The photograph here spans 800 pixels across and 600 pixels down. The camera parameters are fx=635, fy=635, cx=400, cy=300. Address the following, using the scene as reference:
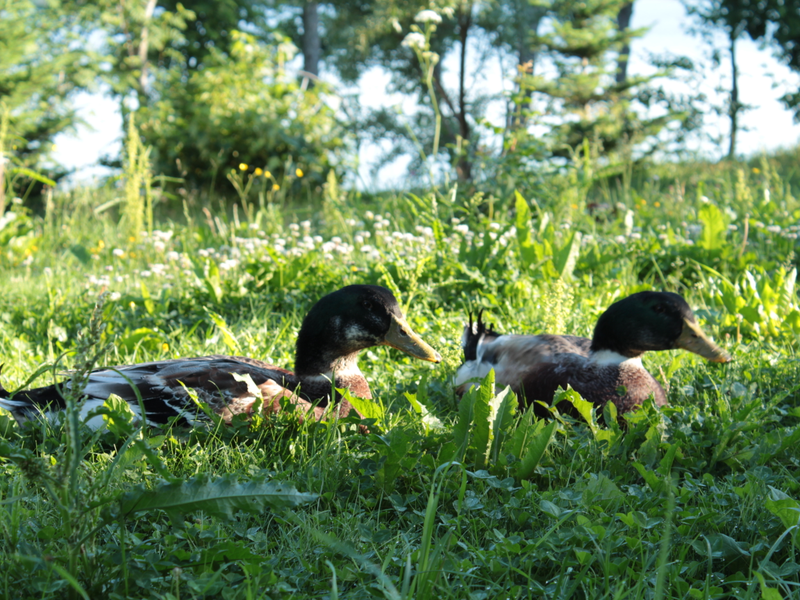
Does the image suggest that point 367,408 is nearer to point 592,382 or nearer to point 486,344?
point 592,382

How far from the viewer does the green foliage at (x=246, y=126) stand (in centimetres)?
1159

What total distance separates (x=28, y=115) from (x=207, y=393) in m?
11.3

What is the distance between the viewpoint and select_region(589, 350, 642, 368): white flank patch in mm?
3016

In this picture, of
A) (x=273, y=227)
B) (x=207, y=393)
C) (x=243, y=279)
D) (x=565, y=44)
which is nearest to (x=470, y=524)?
(x=207, y=393)

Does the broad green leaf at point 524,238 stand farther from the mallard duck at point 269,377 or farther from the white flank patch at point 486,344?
the mallard duck at point 269,377

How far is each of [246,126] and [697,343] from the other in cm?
1011

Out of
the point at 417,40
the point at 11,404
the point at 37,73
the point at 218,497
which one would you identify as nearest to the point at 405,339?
the point at 218,497

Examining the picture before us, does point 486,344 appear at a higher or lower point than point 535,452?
higher

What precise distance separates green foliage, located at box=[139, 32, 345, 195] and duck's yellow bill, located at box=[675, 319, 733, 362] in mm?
9236

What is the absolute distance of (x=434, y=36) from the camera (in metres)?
18.7

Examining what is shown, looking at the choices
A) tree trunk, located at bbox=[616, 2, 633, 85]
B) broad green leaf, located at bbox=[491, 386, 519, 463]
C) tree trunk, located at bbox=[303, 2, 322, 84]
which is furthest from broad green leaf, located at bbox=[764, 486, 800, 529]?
tree trunk, located at bbox=[303, 2, 322, 84]

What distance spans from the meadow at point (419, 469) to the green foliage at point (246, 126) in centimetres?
721

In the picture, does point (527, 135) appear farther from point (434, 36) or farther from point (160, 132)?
point (434, 36)

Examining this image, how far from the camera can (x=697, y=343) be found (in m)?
3.04
